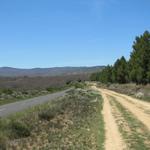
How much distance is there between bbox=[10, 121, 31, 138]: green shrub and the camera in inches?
738

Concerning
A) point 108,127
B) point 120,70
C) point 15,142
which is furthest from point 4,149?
point 120,70

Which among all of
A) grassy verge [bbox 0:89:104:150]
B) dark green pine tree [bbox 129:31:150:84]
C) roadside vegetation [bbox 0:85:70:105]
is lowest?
roadside vegetation [bbox 0:85:70:105]

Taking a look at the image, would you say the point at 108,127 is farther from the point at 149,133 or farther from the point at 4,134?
the point at 4,134

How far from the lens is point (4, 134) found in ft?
58.4

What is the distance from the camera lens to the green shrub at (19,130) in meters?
18.8

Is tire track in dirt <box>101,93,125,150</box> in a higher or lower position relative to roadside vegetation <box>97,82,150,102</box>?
lower

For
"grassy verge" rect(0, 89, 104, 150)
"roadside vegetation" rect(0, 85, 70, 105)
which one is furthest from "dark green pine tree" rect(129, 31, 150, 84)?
→ "grassy verge" rect(0, 89, 104, 150)

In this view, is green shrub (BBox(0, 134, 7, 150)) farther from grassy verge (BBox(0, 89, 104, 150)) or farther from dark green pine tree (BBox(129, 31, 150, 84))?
dark green pine tree (BBox(129, 31, 150, 84))

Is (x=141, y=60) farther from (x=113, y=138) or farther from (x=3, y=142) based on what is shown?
(x=3, y=142)

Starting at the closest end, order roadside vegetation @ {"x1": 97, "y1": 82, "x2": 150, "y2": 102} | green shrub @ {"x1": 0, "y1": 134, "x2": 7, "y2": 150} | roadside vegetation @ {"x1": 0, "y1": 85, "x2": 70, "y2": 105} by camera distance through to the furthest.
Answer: green shrub @ {"x1": 0, "y1": 134, "x2": 7, "y2": 150}
roadside vegetation @ {"x1": 97, "y1": 82, "x2": 150, "y2": 102}
roadside vegetation @ {"x1": 0, "y1": 85, "x2": 70, "y2": 105}

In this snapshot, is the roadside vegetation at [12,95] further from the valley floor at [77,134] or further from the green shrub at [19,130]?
the green shrub at [19,130]

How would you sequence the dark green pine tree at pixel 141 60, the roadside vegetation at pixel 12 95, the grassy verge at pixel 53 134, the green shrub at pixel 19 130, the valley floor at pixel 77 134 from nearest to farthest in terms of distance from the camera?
1. the valley floor at pixel 77 134
2. the grassy verge at pixel 53 134
3. the green shrub at pixel 19 130
4. the roadside vegetation at pixel 12 95
5. the dark green pine tree at pixel 141 60

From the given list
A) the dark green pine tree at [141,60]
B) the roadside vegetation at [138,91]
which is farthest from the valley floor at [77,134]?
the dark green pine tree at [141,60]

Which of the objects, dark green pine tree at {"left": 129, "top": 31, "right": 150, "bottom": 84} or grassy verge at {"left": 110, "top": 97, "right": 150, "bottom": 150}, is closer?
grassy verge at {"left": 110, "top": 97, "right": 150, "bottom": 150}
